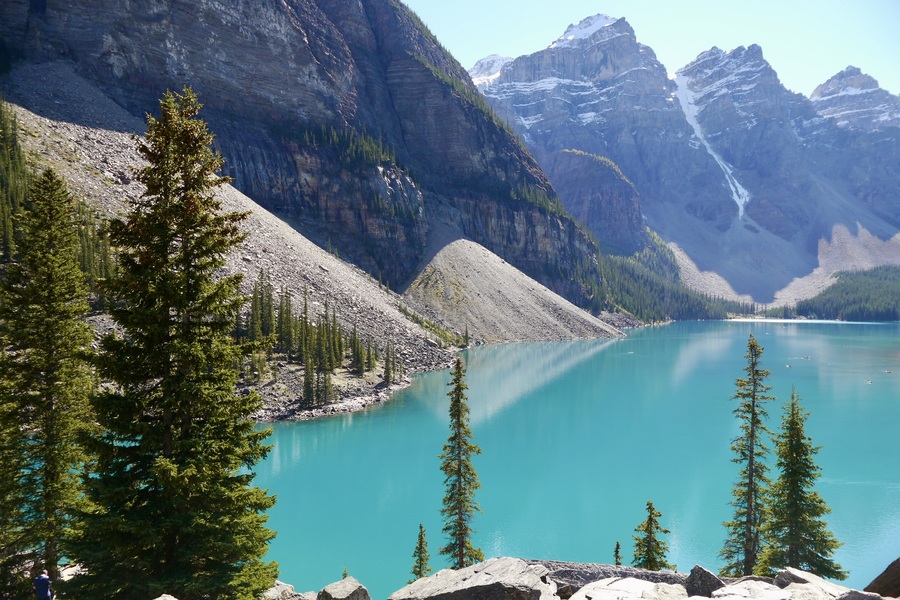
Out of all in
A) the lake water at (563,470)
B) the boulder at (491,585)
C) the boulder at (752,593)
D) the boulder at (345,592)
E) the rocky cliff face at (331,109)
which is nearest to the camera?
the boulder at (752,593)

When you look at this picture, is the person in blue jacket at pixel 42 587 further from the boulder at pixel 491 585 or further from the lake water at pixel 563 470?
the lake water at pixel 563 470

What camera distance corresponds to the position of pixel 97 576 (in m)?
10.3

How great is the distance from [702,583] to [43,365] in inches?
794

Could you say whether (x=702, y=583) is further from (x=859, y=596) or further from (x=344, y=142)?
(x=344, y=142)

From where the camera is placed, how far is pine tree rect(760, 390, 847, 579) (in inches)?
878

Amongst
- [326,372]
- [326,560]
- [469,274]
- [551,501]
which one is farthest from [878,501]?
[469,274]

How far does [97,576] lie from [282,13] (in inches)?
6233

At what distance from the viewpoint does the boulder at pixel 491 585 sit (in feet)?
37.6

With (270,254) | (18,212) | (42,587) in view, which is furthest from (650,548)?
(270,254)

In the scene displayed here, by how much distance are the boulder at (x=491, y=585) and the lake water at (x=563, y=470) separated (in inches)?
726

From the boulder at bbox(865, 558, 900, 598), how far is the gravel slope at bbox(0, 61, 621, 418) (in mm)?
57861

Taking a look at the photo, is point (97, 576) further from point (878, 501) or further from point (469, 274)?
point (469, 274)

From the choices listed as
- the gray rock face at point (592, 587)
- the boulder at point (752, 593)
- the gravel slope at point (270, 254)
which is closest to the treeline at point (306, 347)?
the gravel slope at point (270, 254)

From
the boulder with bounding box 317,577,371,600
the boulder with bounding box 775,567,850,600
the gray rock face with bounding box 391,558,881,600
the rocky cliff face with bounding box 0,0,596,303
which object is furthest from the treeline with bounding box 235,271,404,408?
the boulder with bounding box 775,567,850,600
